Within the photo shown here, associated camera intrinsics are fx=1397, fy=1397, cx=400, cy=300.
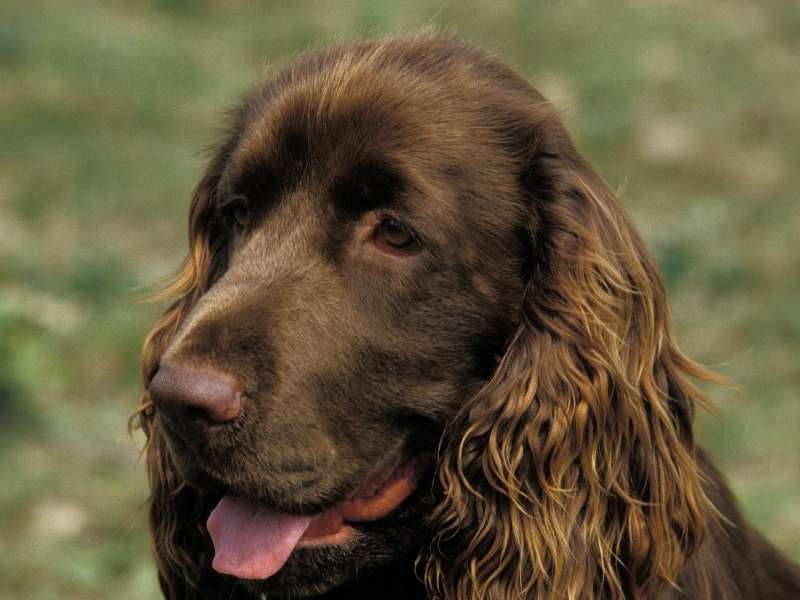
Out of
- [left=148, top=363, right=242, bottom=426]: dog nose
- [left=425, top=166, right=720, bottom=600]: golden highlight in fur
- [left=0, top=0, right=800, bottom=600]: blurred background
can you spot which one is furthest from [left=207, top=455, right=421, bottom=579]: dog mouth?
[left=0, top=0, right=800, bottom=600]: blurred background

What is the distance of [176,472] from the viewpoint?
12.1ft

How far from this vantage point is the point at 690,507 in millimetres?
3352

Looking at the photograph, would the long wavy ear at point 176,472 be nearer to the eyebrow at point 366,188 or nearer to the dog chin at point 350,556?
the dog chin at point 350,556

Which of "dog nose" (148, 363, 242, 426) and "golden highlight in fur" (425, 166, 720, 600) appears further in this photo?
"golden highlight in fur" (425, 166, 720, 600)

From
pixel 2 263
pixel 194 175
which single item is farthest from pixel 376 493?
pixel 194 175

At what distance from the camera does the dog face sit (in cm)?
315

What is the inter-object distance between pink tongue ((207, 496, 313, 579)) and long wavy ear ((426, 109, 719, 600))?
1.18 feet

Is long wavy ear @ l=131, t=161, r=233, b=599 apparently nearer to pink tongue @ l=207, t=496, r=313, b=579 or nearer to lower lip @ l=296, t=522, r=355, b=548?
pink tongue @ l=207, t=496, r=313, b=579

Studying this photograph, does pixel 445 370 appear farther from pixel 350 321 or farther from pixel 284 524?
pixel 284 524

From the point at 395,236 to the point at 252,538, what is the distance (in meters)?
0.79

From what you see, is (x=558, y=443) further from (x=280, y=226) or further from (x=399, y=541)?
(x=280, y=226)

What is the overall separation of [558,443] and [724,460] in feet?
10.9

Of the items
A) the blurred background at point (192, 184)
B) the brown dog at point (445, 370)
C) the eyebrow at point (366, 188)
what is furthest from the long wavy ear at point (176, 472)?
the blurred background at point (192, 184)

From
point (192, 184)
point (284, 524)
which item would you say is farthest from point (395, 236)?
point (192, 184)
